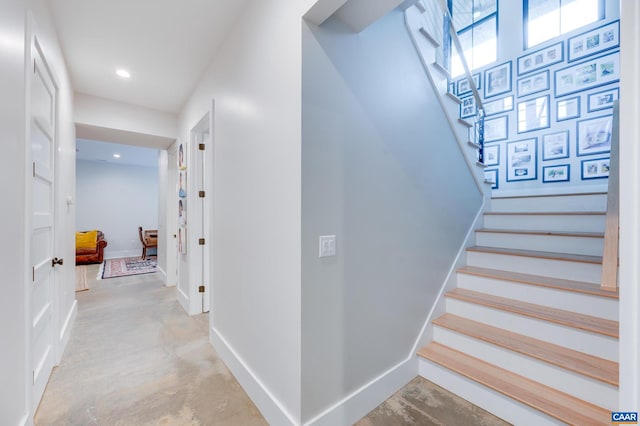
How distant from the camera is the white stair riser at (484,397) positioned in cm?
151

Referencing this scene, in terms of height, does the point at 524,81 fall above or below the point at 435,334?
above

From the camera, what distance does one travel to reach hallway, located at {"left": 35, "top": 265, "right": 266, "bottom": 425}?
5.39 ft

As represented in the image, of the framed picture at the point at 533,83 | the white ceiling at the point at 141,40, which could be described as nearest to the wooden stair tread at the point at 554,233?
the framed picture at the point at 533,83

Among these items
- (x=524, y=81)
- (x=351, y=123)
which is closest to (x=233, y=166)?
(x=351, y=123)

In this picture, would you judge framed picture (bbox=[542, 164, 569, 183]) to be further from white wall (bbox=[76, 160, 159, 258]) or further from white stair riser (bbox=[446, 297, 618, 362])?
white wall (bbox=[76, 160, 159, 258])

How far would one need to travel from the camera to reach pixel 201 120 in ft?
9.45

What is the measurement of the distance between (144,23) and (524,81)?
4374 millimetres

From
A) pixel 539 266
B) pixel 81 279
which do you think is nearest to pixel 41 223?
pixel 539 266

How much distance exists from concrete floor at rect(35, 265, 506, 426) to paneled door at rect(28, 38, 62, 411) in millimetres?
198

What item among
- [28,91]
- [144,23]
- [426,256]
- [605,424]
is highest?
[144,23]

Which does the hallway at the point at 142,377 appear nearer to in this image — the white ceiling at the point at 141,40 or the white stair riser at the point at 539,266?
the white stair riser at the point at 539,266

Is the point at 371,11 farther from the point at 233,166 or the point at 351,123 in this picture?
the point at 233,166

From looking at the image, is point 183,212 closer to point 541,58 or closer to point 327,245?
point 327,245

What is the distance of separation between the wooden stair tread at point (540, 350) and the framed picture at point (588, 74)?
309 centimetres
